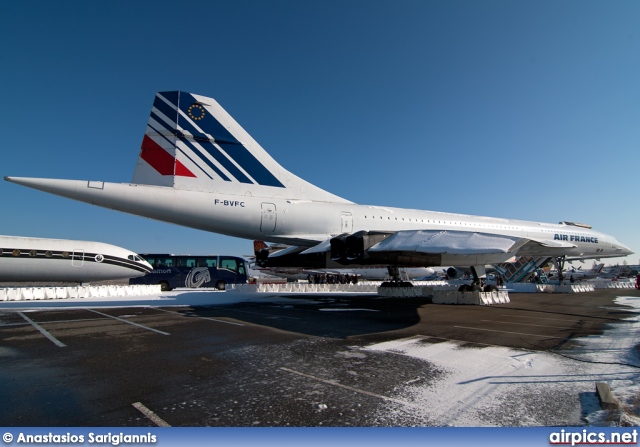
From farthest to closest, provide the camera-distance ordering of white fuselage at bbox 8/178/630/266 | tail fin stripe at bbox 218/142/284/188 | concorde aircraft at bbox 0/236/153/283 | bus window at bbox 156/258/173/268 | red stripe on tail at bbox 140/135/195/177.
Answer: bus window at bbox 156/258/173/268 < concorde aircraft at bbox 0/236/153/283 < tail fin stripe at bbox 218/142/284/188 < red stripe on tail at bbox 140/135/195/177 < white fuselage at bbox 8/178/630/266

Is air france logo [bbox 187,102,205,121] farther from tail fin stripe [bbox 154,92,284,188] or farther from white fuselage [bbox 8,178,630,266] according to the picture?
white fuselage [bbox 8,178,630,266]

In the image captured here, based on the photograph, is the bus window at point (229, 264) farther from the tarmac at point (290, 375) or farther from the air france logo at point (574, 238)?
the air france logo at point (574, 238)

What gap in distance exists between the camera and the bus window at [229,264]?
3102cm

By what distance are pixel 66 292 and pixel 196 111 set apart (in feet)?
46.0

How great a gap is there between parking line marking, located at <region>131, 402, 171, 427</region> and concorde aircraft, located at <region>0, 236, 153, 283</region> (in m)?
21.2

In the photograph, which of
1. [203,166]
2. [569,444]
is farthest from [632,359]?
[203,166]

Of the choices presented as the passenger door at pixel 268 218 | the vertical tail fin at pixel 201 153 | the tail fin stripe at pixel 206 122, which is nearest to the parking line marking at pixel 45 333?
the vertical tail fin at pixel 201 153

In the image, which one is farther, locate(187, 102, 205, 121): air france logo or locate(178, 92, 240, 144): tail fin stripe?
locate(187, 102, 205, 121): air france logo

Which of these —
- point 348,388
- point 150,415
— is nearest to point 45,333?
point 150,415

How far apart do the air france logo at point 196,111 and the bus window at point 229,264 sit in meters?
20.6

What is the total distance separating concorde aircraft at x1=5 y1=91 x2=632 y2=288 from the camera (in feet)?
34.8

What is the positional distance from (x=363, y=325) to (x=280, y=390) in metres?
5.41

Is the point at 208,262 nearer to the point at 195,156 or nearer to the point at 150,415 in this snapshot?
the point at 195,156

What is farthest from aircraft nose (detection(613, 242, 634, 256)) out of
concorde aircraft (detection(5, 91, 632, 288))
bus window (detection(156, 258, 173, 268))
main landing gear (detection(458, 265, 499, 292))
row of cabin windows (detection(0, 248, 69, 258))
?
Result: row of cabin windows (detection(0, 248, 69, 258))
